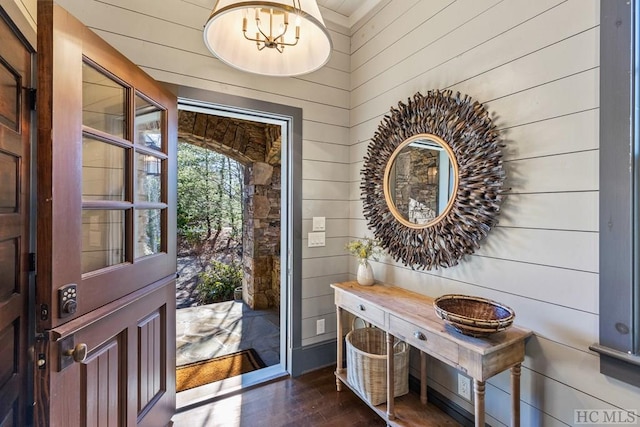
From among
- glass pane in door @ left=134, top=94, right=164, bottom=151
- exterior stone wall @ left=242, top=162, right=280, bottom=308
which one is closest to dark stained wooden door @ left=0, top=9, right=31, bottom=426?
glass pane in door @ left=134, top=94, right=164, bottom=151

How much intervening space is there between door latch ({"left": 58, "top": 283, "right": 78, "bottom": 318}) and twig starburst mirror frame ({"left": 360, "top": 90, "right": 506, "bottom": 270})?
176 centimetres

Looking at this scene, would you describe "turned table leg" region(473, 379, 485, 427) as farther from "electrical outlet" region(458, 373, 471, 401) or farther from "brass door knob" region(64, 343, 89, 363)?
"brass door knob" region(64, 343, 89, 363)

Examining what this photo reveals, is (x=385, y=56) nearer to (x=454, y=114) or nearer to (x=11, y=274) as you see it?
(x=454, y=114)

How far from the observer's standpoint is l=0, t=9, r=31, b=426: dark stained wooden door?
3.50 feet

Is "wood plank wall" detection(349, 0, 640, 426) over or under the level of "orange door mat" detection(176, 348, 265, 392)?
over

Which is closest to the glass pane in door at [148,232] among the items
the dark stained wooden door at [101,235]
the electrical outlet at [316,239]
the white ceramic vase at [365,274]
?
the dark stained wooden door at [101,235]

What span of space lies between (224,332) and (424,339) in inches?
104

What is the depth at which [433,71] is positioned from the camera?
185 centimetres

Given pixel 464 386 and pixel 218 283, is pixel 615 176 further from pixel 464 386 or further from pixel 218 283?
pixel 218 283

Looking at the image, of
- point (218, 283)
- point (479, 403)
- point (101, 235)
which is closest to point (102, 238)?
point (101, 235)

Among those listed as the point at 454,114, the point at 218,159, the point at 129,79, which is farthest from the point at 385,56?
the point at 218,159

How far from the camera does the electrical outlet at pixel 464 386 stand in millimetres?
1656

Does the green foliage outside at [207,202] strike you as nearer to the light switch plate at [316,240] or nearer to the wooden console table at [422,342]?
the light switch plate at [316,240]

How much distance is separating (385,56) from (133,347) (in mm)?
2514
